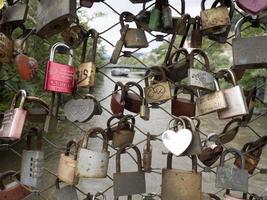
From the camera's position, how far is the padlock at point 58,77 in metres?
0.76

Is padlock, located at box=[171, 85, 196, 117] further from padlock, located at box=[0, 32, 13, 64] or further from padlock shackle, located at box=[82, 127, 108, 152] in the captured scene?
padlock, located at box=[0, 32, 13, 64]

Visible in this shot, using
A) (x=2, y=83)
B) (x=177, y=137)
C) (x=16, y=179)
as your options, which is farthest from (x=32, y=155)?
(x=177, y=137)

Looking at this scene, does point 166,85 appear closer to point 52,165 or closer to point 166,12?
point 166,12

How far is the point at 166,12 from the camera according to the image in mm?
816

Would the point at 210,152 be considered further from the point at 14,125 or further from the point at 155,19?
the point at 14,125

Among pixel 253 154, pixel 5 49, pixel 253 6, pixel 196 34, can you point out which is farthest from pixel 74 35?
pixel 253 154

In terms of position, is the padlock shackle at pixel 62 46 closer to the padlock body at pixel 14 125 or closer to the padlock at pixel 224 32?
the padlock body at pixel 14 125

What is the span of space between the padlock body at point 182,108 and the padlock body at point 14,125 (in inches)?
12.3

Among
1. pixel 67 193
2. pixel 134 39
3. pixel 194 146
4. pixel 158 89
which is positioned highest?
pixel 134 39

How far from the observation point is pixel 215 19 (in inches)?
30.8

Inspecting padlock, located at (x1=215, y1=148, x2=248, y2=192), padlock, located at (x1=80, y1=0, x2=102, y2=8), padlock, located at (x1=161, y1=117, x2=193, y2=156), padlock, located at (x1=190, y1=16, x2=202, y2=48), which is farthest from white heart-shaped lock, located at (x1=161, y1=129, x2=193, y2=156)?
padlock, located at (x1=80, y1=0, x2=102, y2=8)

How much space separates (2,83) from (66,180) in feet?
0.88

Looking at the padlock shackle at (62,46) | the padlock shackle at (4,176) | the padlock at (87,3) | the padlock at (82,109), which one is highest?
the padlock at (87,3)

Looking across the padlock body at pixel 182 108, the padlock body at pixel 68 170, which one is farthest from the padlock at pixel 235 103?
the padlock body at pixel 68 170
